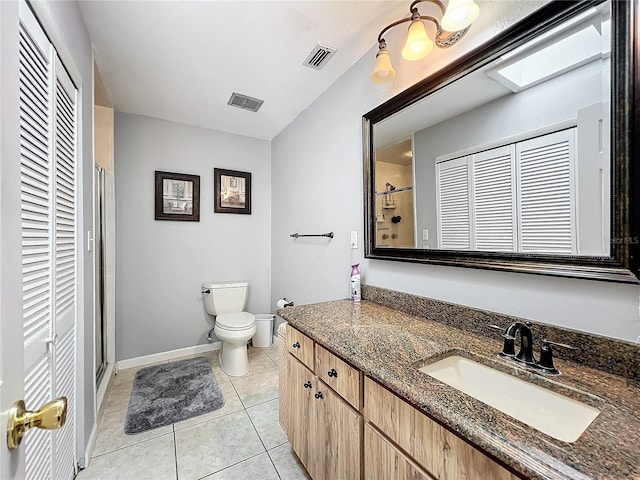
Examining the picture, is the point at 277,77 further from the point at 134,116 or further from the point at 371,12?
the point at 134,116

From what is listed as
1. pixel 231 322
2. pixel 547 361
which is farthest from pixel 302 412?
pixel 231 322

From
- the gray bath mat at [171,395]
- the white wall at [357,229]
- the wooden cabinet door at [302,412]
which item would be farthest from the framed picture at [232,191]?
the wooden cabinet door at [302,412]

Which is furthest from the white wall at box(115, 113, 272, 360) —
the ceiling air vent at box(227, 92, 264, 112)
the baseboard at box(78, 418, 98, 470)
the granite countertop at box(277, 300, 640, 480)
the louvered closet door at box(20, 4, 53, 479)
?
the granite countertop at box(277, 300, 640, 480)

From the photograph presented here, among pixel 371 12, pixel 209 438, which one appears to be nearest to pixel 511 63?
pixel 371 12

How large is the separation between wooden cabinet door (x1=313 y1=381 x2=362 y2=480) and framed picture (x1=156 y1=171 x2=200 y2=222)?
2281 millimetres

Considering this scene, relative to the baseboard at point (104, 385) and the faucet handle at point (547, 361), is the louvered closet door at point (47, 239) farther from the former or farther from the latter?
the faucet handle at point (547, 361)

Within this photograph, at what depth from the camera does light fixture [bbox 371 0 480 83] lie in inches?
40.9

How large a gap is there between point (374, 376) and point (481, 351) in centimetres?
42

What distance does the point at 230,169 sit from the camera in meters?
3.03

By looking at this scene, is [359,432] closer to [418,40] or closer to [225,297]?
[418,40]

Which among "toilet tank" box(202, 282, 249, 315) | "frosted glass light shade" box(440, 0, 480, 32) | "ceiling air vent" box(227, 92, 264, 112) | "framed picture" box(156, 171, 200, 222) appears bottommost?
"toilet tank" box(202, 282, 249, 315)

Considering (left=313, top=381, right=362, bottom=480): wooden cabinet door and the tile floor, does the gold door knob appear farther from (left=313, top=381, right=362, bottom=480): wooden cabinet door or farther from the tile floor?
the tile floor

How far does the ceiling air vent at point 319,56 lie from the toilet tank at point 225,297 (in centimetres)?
207

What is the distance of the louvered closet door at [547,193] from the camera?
914 millimetres
